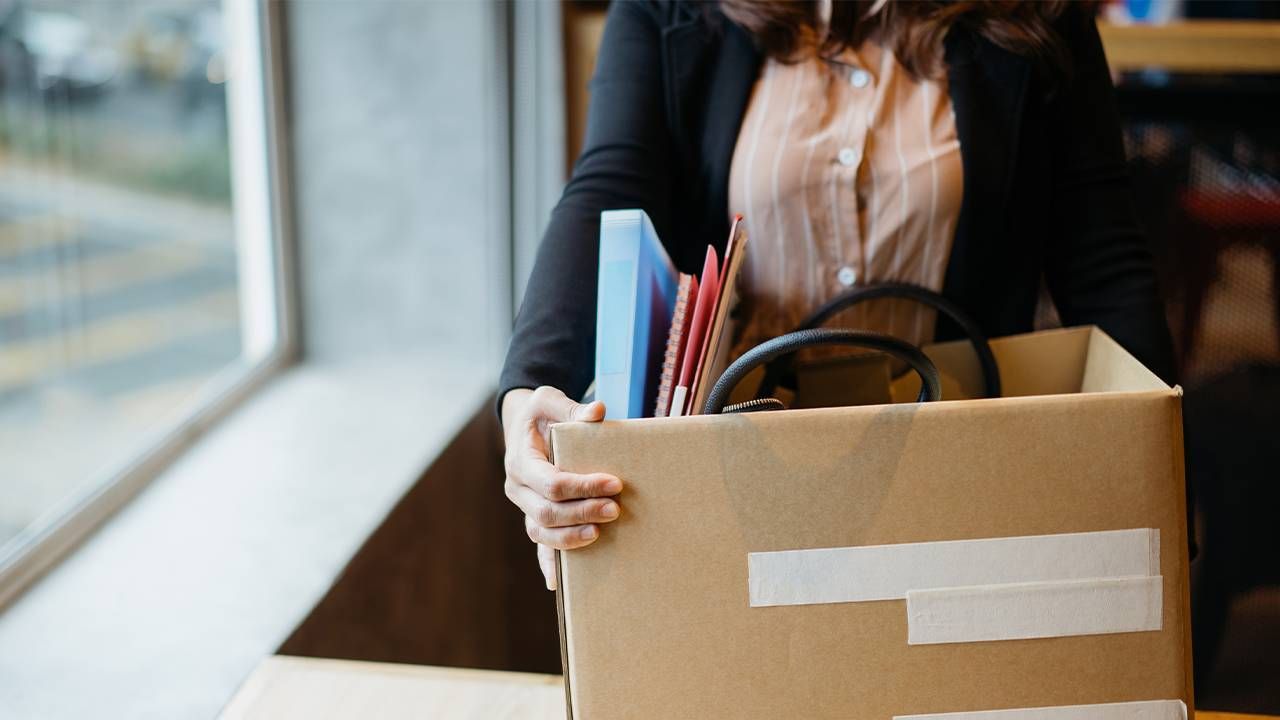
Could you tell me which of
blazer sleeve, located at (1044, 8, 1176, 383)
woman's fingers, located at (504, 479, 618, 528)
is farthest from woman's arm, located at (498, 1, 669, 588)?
blazer sleeve, located at (1044, 8, 1176, 383)

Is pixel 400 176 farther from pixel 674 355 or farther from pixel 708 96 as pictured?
pixel 674 355

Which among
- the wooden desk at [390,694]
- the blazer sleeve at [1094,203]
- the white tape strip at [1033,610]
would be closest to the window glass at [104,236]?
the wooden desk at [390,694]

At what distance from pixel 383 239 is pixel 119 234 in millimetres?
400

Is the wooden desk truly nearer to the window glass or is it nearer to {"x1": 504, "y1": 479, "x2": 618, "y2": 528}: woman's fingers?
{"x1": 504, "y1": 479, "x2": 618, "y2": 528}: woman's fingers

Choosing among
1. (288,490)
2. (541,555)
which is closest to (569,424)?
(541,555)

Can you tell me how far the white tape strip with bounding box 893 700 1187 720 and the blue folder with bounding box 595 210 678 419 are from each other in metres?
0.29

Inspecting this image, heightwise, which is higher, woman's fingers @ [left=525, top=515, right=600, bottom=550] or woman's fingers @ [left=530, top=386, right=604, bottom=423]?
woman's fingers @ [left=530, top=386, right=604, bottom=423]

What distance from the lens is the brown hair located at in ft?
3.17

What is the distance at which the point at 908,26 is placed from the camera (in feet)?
3.19

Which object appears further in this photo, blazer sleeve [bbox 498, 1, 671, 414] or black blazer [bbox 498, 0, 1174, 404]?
black blazer [bbox 498, 0, 1174, 404]

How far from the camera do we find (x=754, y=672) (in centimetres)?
66

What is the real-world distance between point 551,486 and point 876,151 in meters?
0.48

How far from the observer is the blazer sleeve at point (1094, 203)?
98cm

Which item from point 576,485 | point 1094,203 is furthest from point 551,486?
point 1094,203
